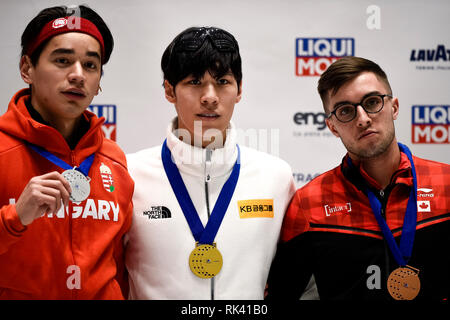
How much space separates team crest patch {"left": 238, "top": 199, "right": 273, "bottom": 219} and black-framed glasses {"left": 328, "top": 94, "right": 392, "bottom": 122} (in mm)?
602

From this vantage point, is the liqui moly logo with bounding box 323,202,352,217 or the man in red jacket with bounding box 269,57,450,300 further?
the liqui moly logo with bounding box 323,202,352,217

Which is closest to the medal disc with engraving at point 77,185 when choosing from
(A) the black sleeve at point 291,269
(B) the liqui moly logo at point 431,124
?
(A) the black sleeve at point 291,269

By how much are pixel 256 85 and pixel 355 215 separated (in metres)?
1.66

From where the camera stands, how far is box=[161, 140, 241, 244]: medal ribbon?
6.23 ft

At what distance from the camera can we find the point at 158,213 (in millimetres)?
1949

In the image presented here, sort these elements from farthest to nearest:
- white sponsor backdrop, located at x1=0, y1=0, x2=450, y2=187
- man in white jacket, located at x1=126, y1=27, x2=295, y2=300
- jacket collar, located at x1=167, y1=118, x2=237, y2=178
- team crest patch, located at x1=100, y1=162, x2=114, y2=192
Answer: white sponsor backdrop, located at x1=0, y1=0, x2=450, y2=187 → jacket collar, located at x1=167, y1=118, x2=237, y2=178 → man in white jacket, located at x1=126, y1=27, x2=295, y2=300 → team crest patch, located at x1=100, y1=162, x2=114, y2=192

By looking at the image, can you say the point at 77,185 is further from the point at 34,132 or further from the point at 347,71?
the point at 347,71

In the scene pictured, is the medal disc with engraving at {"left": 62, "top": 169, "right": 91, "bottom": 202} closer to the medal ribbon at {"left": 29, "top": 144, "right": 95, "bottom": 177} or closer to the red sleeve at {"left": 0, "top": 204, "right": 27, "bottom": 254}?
the medal ribbon at {"left": 29, "top": 144, "right": 95, "bottom": 177}

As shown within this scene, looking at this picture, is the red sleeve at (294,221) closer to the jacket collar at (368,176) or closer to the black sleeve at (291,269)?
the black sleeve at (291,269)

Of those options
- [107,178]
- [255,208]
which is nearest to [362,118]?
[255,208]

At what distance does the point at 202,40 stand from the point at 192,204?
0.81 m

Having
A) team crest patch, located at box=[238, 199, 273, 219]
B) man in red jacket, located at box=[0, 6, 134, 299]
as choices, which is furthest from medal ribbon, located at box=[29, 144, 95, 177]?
team crest patch, located at box=[238, 199, 273, 219]

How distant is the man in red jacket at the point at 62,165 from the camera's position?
1566mm
